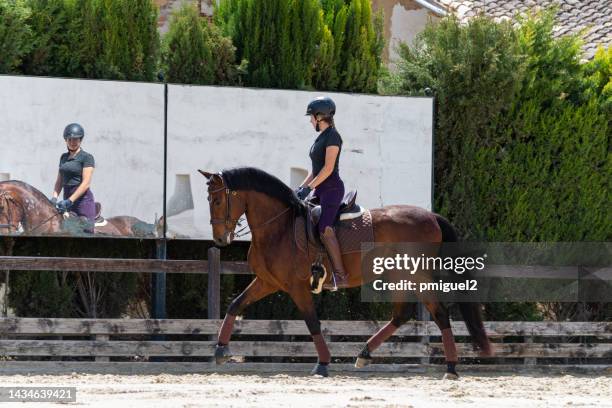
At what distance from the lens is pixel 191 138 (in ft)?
46.5

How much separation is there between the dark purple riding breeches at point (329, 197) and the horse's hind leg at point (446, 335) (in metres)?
1.37

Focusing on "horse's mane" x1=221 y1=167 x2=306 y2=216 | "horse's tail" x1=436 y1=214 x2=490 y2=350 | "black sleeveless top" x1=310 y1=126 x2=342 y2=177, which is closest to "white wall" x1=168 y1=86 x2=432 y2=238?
"horse's mane" x1=221 y1=167 x2=306 y2=216

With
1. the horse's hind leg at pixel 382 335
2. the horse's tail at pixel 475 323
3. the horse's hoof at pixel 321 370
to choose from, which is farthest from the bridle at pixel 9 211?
the horse's tail at pixel 475 323

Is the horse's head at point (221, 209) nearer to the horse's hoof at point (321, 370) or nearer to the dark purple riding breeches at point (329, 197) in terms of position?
the dark purple riding breeches at point (329, 197)

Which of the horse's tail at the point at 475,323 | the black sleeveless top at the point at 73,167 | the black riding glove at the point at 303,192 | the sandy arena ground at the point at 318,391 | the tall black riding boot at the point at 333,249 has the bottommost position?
the sandy arena ground at the point at 318,391

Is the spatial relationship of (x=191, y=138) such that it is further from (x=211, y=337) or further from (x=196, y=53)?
(x=211, y=337)

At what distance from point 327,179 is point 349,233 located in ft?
2.10

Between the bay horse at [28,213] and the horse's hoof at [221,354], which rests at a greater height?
the bay horse at [28,213]

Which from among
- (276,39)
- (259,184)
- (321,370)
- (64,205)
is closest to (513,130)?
(276,39)

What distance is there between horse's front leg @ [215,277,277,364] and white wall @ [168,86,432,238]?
267 cm

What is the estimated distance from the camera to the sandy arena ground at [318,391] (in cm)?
915

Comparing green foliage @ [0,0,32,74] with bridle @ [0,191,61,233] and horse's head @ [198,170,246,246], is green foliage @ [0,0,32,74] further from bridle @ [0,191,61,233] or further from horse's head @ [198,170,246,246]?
horse's head @ [198,170,246,246]

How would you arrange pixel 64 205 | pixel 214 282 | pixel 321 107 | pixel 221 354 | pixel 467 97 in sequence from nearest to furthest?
1. pixel 221 354
2. pixel 321 107
3. pixel 64 205
4. pixel 214 282
5. pixel 467 97

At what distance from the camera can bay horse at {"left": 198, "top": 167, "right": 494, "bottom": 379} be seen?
1143 centimetres
